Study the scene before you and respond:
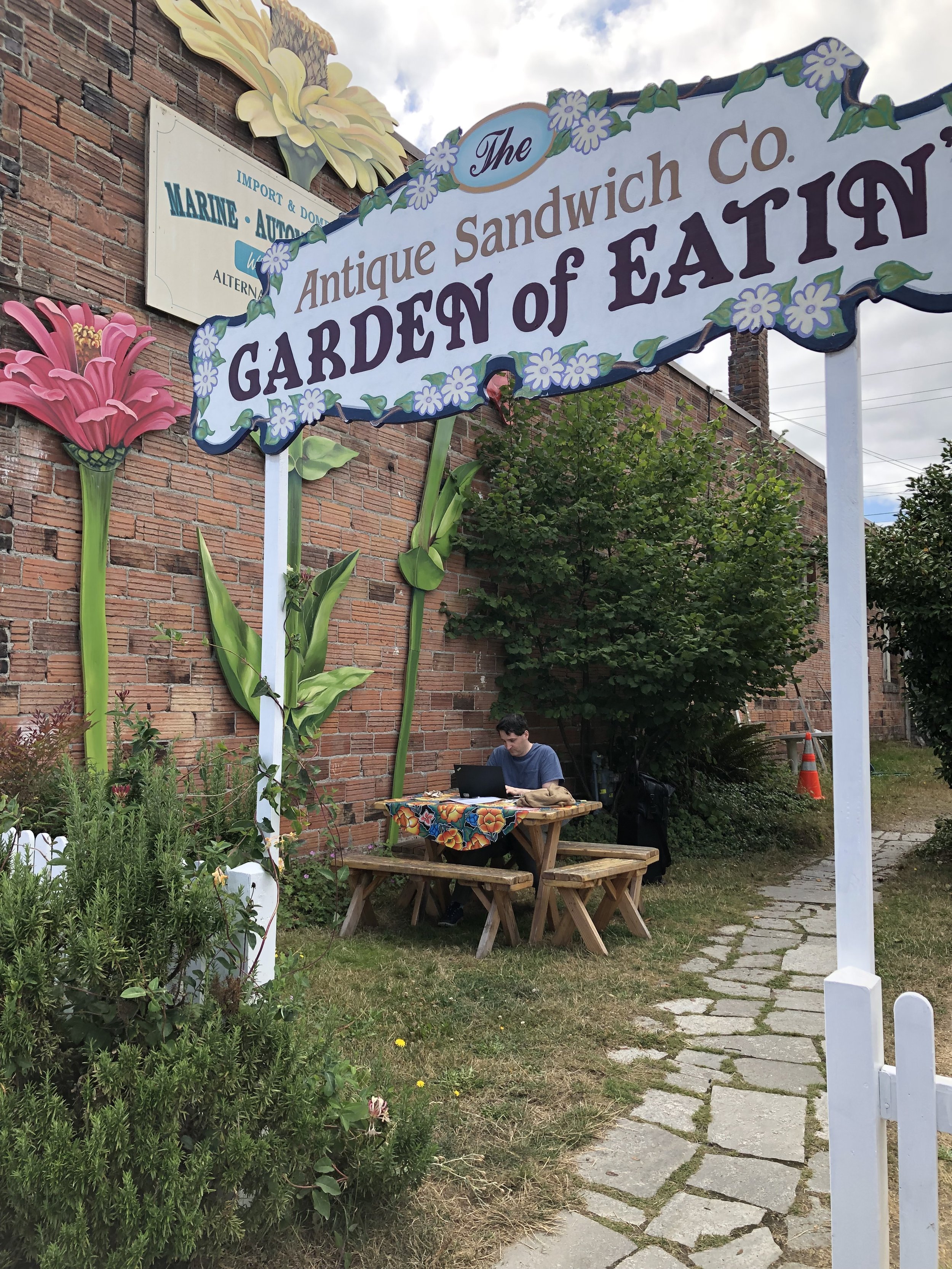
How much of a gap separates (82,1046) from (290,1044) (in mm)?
485

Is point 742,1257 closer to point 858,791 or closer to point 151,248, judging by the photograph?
point 858,791

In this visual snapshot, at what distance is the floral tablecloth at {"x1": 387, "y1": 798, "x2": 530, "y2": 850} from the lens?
5.14 metres

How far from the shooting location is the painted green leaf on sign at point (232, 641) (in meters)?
5.52

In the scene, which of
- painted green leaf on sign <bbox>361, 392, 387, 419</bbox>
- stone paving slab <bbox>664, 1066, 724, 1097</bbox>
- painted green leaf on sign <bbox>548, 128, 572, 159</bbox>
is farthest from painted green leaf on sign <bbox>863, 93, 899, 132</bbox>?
stone paving slab <bbox>664, 1066, 724, 1097</bbox>

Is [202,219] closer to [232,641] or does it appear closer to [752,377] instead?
[232,641]

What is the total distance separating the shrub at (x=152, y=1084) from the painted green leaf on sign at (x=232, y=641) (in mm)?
3019

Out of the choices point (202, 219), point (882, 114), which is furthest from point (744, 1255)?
point (202, 219)

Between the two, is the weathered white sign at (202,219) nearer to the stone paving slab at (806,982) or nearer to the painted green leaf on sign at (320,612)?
the painted green leaf on sign at (320,612)

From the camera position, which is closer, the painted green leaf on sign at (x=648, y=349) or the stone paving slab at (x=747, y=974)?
the painted green leaf on sign at (x=648, y=349)

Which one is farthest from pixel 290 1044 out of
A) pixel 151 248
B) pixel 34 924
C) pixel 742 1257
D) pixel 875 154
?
pixel 151 248

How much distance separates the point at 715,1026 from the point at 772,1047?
30 cm

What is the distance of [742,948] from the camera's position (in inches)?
216

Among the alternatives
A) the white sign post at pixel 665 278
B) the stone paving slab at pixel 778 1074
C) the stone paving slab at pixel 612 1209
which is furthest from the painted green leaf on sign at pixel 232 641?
the stone paving slab at pixel 612 1209

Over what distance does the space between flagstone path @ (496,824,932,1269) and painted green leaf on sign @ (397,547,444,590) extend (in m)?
3.45
